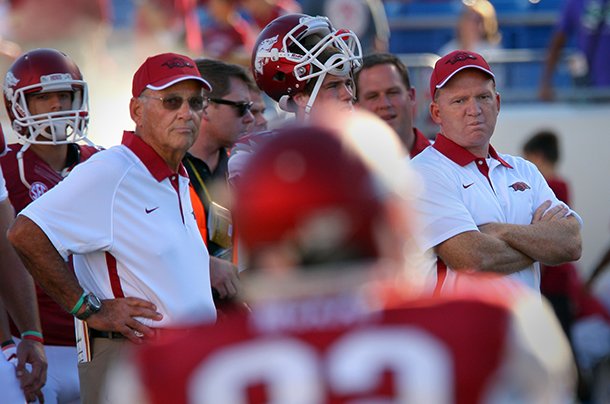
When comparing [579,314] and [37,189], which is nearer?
[37,189]

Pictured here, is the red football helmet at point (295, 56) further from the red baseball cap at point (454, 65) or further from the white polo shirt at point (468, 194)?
the white polo shirt at point (468, 194)

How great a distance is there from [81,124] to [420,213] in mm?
1910

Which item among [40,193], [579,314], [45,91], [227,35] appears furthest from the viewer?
[227,35]

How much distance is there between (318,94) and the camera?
14.6 feet

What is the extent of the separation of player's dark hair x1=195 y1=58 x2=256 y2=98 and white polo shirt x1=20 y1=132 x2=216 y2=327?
136 cm

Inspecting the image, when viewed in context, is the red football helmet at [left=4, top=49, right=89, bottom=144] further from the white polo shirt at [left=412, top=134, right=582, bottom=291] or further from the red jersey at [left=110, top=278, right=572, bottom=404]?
the red jersey at [left=110, top=278, right=572, bottom=404]

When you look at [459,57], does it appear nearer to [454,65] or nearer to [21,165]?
[454,65]

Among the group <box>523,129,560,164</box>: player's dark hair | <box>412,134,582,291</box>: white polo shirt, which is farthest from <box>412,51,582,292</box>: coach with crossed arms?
<box>523,129,560,164</box>: player's dark hair

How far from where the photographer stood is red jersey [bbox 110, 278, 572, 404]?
6.23ft

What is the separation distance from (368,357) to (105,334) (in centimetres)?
265

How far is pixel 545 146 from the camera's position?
845 cm

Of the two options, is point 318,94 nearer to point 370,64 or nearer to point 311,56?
point 311,56

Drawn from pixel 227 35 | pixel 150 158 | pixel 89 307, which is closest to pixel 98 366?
pixel 89 307

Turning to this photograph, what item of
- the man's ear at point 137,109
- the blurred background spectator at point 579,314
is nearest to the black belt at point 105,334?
the man's ear at point 137,109
